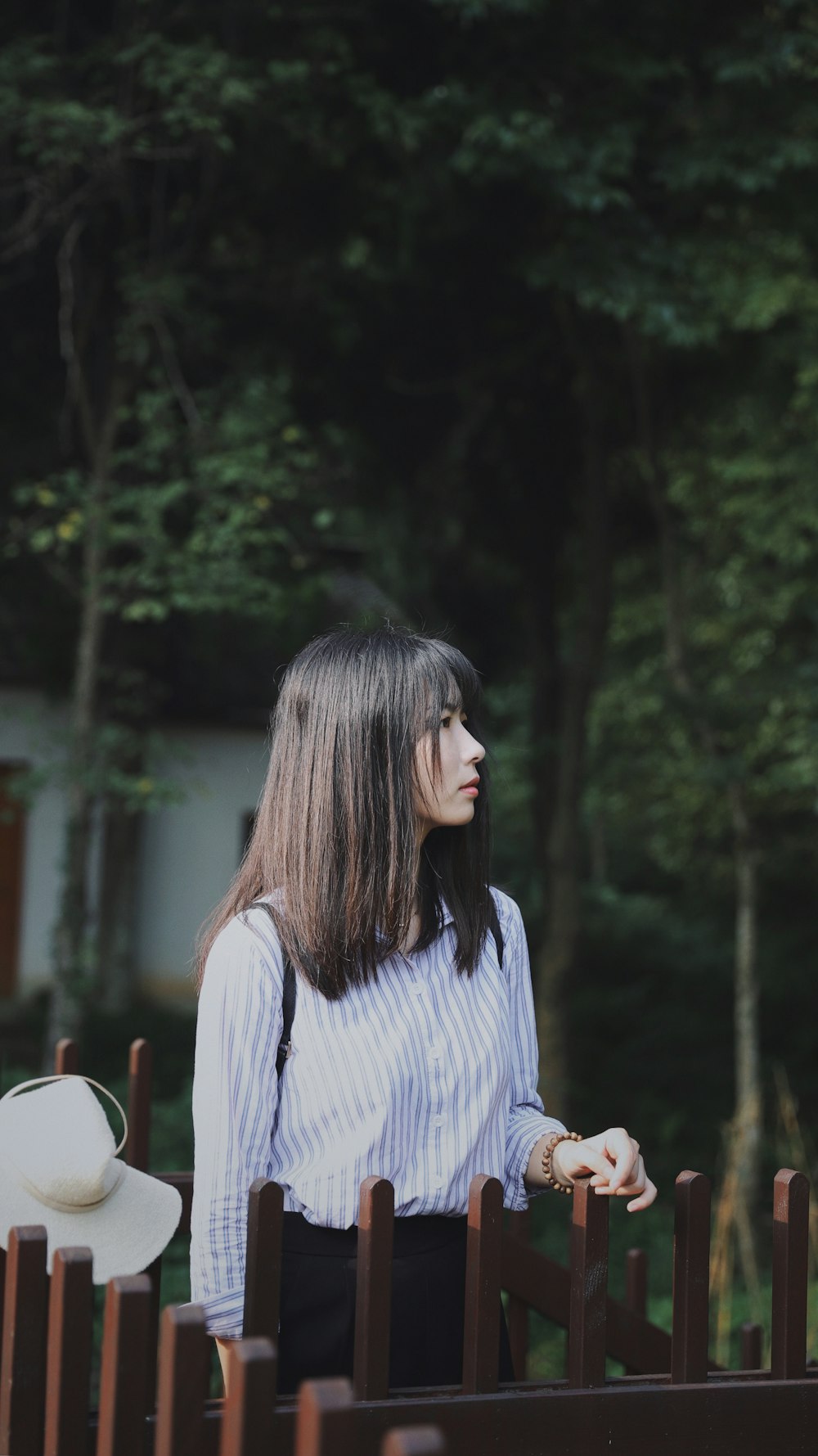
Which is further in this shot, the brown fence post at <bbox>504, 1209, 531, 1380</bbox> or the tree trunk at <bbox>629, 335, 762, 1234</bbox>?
the tree trunk at <bbox>629, 335, 762, 1234</bbox>

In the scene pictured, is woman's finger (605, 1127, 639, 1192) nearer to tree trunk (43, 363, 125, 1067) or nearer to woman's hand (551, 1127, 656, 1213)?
woman's hand (551, 1127, 656, 1213)

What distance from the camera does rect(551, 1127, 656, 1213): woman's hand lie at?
1862 millimetres

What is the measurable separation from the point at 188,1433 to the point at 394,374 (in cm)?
906

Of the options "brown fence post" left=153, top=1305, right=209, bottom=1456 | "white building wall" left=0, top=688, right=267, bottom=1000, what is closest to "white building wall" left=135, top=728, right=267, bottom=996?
"white building wall" left=0, top=688, right=267, bottom=1000

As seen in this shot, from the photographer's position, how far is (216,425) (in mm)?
7789

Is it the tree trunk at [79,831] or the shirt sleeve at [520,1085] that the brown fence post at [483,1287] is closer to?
the shirt sleeve at [520,1085]

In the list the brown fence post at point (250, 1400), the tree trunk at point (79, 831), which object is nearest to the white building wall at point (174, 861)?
the tree trunk at point (79, 831)

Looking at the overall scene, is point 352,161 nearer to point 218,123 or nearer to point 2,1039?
point 218,123

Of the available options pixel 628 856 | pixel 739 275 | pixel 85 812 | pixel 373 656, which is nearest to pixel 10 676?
pixel 85 812

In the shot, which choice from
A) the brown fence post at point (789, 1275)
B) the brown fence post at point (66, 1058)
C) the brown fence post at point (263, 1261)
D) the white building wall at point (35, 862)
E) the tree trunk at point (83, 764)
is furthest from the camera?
the white building wall at point (35, 862)

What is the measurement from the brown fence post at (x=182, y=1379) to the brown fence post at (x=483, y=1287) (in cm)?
46

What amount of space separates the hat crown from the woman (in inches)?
4.9

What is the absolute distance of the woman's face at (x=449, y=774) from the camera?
78.0 inches

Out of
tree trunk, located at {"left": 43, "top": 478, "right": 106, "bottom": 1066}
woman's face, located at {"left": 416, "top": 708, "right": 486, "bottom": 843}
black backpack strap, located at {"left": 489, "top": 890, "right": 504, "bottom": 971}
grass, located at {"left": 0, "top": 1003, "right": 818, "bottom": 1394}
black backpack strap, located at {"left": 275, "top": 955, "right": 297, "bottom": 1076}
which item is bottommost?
grass, located at {"left": 0, "top": 1003, "right": 818, "bottom": 1394}
